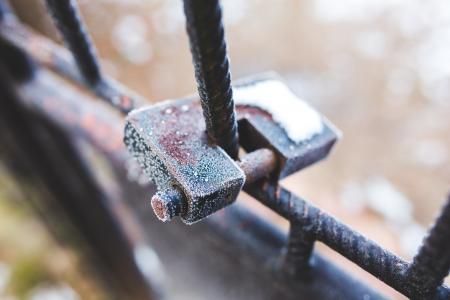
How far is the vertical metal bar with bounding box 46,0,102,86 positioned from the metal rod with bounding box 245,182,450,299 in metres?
0.54

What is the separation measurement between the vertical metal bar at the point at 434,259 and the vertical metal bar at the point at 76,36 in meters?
0.85

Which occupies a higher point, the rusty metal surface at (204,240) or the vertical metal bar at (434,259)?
the vertical metal bar at (434,259)

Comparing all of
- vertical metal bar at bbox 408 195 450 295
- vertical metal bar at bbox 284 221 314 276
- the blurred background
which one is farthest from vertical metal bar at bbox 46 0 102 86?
the blurred background

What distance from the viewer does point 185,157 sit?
2.26 feet

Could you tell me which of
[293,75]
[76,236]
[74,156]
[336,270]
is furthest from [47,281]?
[293,75]

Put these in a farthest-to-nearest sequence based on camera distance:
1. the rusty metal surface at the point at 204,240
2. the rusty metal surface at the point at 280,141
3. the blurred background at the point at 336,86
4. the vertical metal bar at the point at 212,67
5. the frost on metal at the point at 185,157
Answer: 1. the blurred background at the point at 336,86
2. the rusty metal surface at the point at 204,240
3. the rusty metal surface at the point at 280,141
4. the frost on metal at the point at 185,157
5. the vertical metal bar at the point at 212,67

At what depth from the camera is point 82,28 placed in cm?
93

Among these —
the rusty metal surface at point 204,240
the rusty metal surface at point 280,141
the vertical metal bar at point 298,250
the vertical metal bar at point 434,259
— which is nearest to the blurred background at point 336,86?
the rusty metal surface at point 204,240

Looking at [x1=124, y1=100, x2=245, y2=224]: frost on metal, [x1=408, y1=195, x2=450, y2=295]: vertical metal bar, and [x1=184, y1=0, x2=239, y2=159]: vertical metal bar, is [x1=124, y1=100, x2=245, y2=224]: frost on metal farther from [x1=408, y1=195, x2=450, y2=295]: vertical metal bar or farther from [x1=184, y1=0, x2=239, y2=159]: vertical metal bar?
[x1=408, y1=195, x2=450, y2=295]: vertical metal bar

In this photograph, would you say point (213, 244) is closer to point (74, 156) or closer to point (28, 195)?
point (74, 156)

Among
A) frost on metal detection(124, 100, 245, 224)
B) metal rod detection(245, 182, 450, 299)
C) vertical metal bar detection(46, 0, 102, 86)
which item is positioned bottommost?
metal rod detection(245, 182, 450, 299)

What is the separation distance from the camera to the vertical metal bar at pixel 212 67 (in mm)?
479

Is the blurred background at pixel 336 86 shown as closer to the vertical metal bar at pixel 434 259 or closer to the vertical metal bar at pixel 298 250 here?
the vertical metal bar at pixel 298 250

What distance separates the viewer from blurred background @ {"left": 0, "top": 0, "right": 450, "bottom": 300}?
301cm
